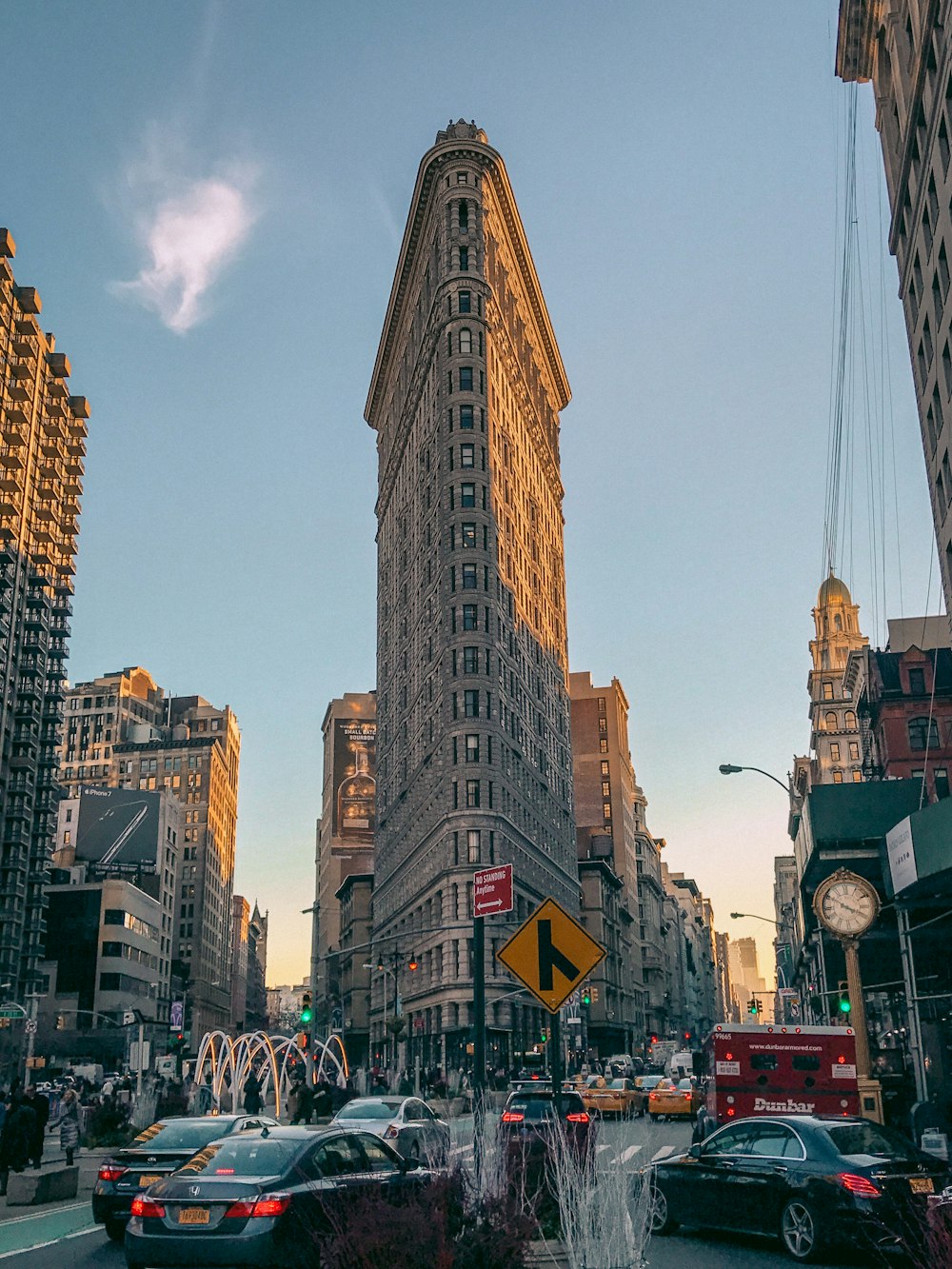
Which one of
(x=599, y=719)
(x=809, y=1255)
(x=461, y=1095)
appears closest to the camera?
(x=809, y=1255)

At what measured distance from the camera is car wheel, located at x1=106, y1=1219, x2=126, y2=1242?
15836 millimetres

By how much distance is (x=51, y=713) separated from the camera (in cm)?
10400

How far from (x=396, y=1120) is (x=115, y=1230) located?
701 centimetres

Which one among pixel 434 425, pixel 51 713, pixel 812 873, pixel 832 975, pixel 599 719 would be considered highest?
pixel 434 425

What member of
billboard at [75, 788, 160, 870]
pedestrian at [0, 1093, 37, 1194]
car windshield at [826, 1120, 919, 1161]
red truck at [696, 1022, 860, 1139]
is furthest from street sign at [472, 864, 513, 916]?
billboard at [75, 788, 160, 870]

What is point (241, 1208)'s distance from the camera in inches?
450

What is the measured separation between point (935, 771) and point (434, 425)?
5033 cm

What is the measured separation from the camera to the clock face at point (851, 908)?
2867cm

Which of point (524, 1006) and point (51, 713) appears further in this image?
point (51, 713)

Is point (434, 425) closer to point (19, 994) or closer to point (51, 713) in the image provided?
point (51, 713)

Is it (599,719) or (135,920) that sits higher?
(599,719)

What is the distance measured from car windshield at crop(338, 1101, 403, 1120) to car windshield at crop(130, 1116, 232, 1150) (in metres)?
5.87

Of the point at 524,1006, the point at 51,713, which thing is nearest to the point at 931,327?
the point at 524,1006

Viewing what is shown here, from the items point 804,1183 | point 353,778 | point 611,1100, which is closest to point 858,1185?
point 804,1183
